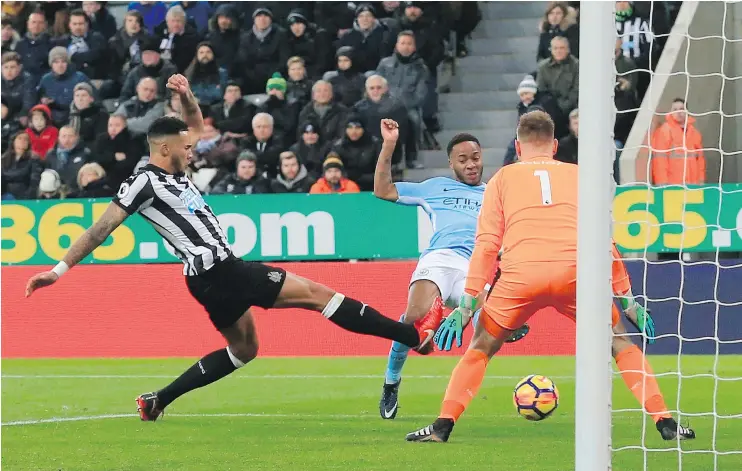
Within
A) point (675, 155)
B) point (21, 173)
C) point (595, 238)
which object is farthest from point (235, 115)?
point (595, 238)

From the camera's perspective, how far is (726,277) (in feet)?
37.9

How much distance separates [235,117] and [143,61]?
5.86 ft

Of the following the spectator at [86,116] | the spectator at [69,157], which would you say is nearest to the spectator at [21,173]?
the spectator at [69,157]

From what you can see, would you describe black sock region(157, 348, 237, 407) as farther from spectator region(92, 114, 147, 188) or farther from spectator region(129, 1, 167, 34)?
spectator region(129, 1, 167, 34)

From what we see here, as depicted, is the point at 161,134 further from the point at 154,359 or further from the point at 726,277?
the point at 726,277

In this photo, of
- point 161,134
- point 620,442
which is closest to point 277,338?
point 161,134

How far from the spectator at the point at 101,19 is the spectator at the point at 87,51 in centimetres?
15

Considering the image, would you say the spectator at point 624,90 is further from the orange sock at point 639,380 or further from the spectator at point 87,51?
the orange sock at point 639,380

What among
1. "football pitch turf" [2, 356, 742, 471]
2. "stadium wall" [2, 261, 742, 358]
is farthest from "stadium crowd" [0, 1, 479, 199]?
"football pitch turf" [2, 356, 742, 471]

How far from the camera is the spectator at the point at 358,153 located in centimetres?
1325

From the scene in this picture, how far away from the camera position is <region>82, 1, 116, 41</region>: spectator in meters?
15.9

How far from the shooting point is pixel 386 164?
757 centimetres

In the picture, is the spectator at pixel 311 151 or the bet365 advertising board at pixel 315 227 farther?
the spectator at pixel 311 151

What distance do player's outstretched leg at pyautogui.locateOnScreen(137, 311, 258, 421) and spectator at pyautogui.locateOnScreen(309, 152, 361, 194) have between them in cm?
524
